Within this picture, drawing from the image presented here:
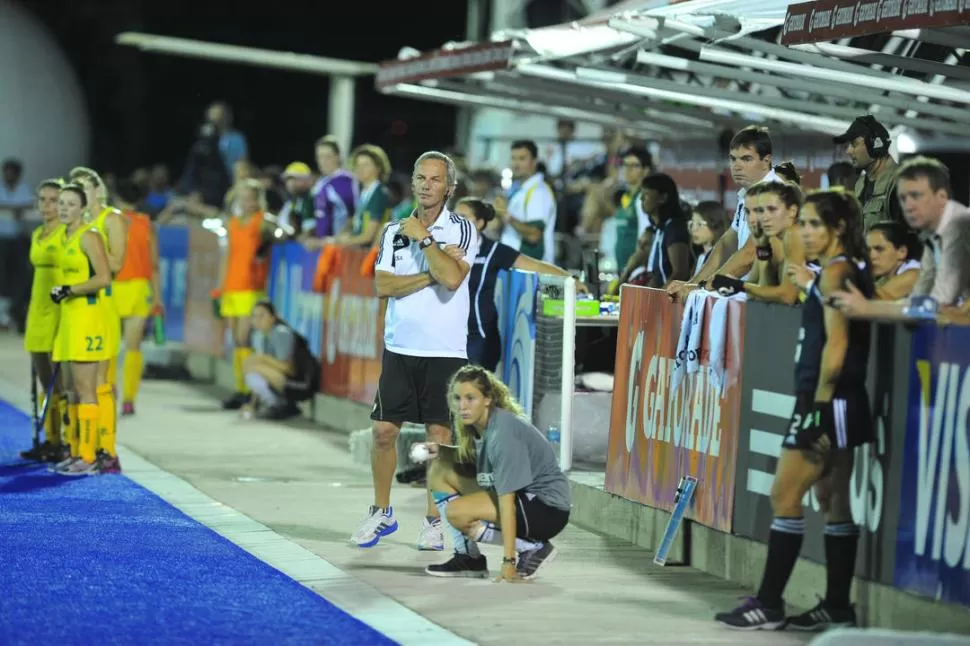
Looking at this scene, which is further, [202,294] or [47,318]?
[202,294]

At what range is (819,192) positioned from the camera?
7.87 meters

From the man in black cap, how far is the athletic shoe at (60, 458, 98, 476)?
5709mm

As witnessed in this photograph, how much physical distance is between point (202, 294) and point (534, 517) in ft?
40.3

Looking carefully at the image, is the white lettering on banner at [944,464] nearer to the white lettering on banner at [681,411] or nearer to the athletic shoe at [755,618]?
the athletic shoe at [755,618]

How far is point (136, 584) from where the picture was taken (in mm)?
8617

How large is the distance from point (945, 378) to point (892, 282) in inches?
34.4

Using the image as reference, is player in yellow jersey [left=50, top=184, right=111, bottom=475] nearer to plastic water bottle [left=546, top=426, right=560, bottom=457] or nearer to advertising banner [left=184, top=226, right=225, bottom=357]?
plastic water bottle [left=546, top=426, right=560, bottom=457]

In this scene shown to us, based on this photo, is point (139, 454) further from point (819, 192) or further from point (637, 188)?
point (819, 192)

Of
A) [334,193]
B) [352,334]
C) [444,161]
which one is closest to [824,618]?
[444,161]

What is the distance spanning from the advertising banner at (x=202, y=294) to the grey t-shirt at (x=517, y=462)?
11184mm

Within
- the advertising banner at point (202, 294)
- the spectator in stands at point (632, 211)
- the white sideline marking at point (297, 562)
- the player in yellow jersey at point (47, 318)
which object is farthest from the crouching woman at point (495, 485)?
the advertising banner at point (202, 294)

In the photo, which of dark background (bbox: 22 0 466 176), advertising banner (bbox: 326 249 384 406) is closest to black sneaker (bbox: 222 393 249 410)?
advertising banner (bbox: 326 249 384 406)

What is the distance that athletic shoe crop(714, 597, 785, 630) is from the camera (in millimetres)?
7949

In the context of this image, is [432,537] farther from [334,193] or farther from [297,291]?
[297,291]
